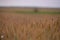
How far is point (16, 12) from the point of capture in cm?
113

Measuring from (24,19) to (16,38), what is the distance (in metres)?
0.25

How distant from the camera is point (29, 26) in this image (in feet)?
3.69

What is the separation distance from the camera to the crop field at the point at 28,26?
1.09 meters

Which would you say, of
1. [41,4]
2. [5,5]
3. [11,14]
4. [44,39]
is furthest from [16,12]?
[44,39]

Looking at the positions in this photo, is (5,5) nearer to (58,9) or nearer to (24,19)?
(24,19)

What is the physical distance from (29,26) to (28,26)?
12 millimetres

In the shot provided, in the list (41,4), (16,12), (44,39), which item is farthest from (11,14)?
(44,39)

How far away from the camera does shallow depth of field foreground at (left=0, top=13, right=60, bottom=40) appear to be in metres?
1.09

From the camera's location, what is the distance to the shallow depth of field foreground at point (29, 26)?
1089 mm

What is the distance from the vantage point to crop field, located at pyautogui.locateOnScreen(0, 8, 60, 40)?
1090mm

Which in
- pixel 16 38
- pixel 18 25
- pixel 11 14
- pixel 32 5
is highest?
pixel 32 5

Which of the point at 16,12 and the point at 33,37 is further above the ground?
the point at 16,12

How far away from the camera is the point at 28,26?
1.13 m

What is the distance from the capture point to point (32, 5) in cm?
113
